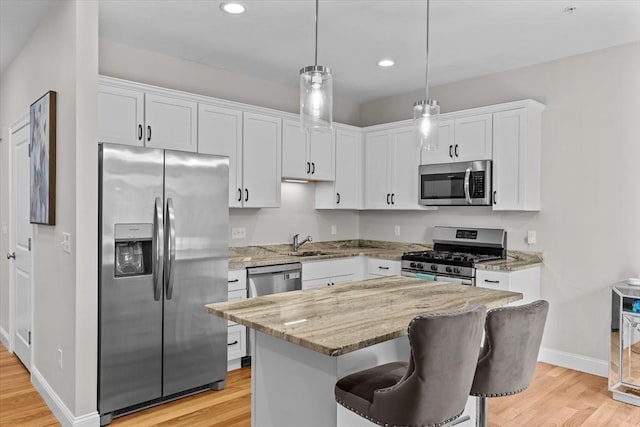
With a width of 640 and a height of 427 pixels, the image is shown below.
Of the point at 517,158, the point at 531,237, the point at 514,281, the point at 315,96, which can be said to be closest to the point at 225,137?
the point at 315,96

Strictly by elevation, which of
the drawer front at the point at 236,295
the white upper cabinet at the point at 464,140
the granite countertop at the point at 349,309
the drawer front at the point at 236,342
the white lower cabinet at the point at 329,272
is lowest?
the drawer front at the point at 236,342

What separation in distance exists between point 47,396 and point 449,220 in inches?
152

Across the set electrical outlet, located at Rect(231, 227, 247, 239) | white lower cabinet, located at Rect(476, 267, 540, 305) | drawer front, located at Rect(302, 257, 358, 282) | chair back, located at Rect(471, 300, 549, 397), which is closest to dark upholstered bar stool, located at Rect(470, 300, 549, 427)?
chair back, located at Rect(471, 300, 549, 397)

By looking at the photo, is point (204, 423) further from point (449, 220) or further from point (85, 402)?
point (449, 220)

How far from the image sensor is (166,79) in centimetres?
414

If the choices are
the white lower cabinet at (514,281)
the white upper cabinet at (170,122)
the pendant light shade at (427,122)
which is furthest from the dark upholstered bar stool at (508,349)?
the white upper cabinet at (170,122)

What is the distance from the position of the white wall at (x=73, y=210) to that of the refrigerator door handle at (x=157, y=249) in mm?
421

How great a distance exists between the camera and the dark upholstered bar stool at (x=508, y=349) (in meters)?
1.89

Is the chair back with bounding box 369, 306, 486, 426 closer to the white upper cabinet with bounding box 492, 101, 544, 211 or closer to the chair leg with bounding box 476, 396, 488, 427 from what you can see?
the chair leg with bounding box 476, 396, 488, 427

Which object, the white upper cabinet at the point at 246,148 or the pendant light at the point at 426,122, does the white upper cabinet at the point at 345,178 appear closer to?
the white upper cabinet at the point at 246,148

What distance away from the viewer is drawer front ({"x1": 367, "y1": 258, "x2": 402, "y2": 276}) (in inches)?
182

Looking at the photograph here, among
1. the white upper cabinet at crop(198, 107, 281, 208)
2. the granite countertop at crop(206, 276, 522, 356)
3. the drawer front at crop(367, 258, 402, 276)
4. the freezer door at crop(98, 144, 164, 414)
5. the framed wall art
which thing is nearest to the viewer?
the granite countertop at crop(206, 276, 522, 356)

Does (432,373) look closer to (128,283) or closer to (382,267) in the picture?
(128,283)

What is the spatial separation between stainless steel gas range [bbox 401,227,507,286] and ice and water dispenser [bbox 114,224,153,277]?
243cm
